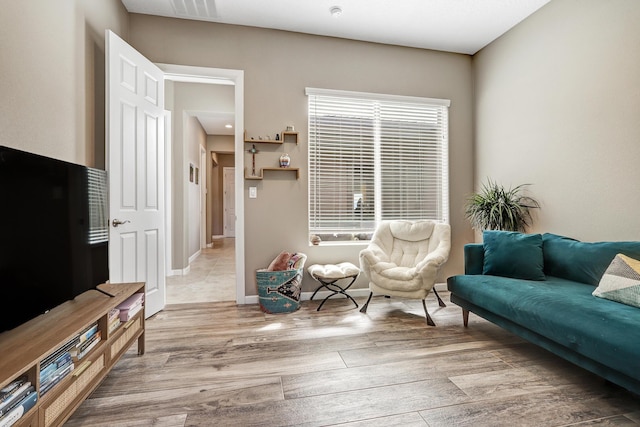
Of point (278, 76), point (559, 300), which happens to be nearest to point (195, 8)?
point (278, 76)

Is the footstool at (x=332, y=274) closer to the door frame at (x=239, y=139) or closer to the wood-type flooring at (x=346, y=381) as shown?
the wood-type flooring at (x=346, y=381)

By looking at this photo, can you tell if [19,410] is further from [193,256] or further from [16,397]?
[193,256]

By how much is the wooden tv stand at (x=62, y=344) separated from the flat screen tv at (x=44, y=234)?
76 mm

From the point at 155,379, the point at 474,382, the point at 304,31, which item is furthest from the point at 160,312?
the point at 304,31

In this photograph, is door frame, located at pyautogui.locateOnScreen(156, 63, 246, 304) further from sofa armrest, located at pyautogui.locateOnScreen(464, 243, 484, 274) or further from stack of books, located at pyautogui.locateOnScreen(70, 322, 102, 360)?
sofa armrest, located at pyautogui.locateOnScreen(464, 243, 484, 274)

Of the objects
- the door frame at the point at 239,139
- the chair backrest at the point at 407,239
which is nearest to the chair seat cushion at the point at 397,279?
the chair backrest at the point at 407,239

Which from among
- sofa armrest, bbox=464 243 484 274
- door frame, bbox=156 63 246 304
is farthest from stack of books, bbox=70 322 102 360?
sofa armrest, bbox=464 243 484 274

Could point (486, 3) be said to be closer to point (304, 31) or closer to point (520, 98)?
point (520, 98)

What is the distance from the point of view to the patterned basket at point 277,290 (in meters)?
2.83

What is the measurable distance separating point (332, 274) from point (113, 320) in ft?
5.74

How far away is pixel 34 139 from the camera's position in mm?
1691

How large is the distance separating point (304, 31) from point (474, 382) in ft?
11.4

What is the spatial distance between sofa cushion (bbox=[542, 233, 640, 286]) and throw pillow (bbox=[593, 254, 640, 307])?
0.22 metres

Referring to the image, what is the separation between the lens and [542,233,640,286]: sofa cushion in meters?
2.09
